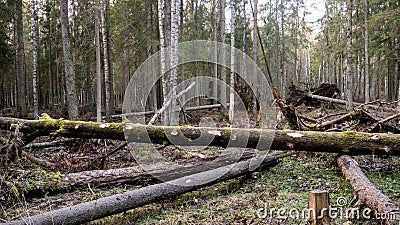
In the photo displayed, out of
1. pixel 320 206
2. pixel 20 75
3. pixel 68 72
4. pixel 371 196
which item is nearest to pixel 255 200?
pixel 371 196

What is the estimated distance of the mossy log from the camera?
599cm

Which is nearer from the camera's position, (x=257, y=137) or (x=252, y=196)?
(x=252, y=196)

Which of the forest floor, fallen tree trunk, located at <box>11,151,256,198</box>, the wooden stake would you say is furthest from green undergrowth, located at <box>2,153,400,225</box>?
the wooden stake

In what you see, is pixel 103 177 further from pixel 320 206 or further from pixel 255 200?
pixel 320 206

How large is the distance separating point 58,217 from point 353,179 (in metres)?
4.52

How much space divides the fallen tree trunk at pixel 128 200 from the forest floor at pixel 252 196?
24 cm

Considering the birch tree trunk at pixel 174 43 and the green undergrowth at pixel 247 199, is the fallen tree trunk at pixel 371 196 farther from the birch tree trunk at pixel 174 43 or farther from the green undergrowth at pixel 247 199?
the birch tree trunk at pixel 174 43

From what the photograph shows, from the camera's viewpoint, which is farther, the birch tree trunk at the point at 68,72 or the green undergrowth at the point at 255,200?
the birch tree trunk at the point at 68,72

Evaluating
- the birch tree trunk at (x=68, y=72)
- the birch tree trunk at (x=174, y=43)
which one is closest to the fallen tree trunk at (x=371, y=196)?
the birch tree trunk at (x=174, y=43)

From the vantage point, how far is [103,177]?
6078 mm

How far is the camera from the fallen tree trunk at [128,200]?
4.16 meters

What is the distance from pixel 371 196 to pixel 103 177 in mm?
4573

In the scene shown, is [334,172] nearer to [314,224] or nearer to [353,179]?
[353,179]

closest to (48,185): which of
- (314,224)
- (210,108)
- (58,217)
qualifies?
(58,217)
